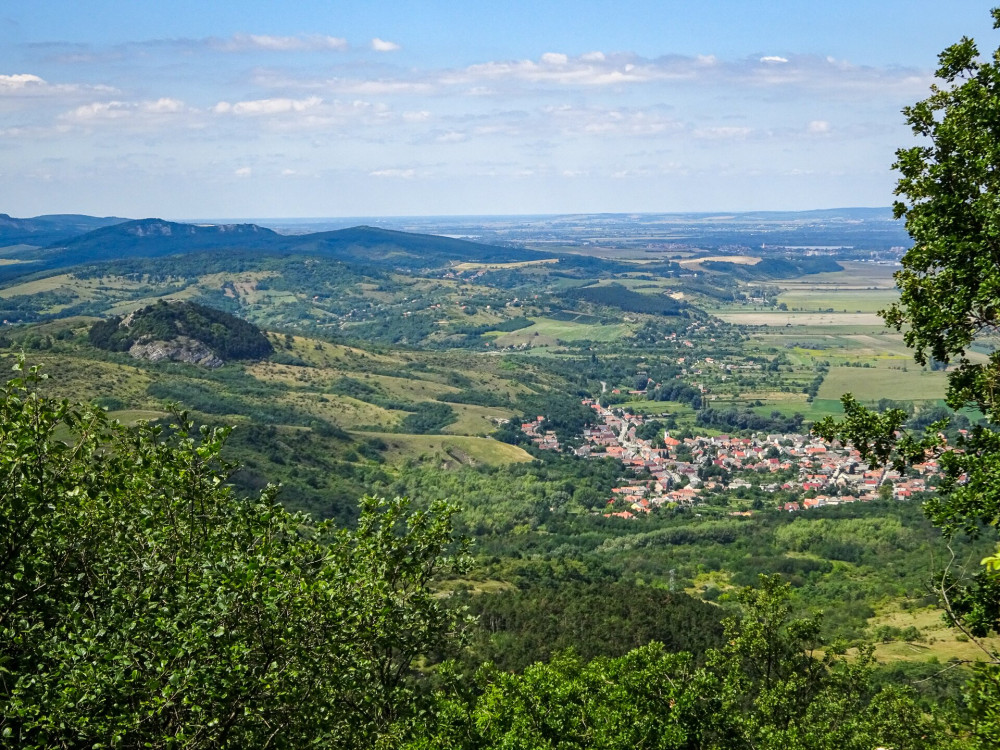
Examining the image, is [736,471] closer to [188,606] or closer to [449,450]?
[449,450]

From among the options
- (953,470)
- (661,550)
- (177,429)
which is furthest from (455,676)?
(661,550)

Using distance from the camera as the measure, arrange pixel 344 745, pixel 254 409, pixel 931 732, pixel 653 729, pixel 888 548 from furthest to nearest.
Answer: pixel 254 409 < pixel 888 548 < pixel 931 732 < pixel 653 729 < pixel 344 745

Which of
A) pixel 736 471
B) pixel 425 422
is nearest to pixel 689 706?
pixel 736 471

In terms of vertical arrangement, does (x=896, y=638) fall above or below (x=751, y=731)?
below

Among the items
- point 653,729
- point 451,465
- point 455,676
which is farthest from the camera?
point 451,465

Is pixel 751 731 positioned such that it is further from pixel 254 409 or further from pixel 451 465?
pixel 254 409

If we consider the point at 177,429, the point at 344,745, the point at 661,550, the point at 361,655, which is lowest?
the point at 661,550
